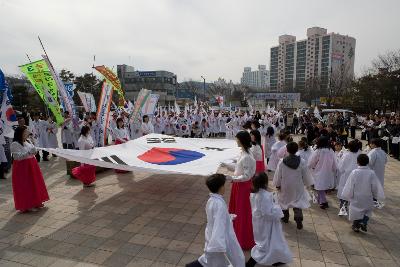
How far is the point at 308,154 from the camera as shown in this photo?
7512mm

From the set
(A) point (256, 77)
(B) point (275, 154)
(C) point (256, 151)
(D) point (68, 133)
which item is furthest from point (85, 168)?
(A) point (256, 77)

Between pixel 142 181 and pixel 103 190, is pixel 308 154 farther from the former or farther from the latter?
pixel 103 190

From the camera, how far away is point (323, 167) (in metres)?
6.89

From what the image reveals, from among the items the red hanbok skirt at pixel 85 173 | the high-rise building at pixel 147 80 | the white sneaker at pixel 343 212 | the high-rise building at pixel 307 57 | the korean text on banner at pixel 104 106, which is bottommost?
the white sneaker at pixel 343 212

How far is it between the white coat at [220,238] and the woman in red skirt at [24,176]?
14.7 feet

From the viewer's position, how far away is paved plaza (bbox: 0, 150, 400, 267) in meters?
4.46

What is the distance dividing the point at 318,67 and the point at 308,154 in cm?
8939

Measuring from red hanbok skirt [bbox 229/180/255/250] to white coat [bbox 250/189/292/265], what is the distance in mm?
338

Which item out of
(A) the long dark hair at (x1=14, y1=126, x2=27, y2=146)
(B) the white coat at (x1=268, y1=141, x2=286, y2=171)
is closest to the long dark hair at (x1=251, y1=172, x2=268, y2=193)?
(B) the white coat at (x1=268, y1=141, x2=286, y2=171)

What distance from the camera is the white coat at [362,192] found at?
204 inches

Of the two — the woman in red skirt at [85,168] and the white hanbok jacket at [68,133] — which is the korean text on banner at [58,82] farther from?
the white hanbok jacket at [68,133]

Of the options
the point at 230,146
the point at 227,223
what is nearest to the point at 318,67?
the point at 230,146

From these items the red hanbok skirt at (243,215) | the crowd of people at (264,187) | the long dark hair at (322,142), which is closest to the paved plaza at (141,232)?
the red hanbok skirt at (243,215)

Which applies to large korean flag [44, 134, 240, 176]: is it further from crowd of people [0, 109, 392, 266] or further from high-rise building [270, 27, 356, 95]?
high-rise building [270, 27, 356, 95]
